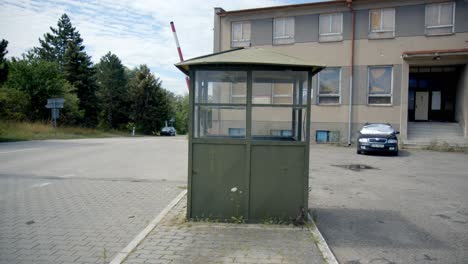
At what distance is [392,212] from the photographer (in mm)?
6145

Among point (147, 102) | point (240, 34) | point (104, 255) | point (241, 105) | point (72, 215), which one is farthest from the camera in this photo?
point (147, 102)

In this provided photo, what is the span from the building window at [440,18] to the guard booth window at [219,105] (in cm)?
1883

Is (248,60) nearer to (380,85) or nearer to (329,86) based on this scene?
(329,86)

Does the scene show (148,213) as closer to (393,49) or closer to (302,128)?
(302,128)

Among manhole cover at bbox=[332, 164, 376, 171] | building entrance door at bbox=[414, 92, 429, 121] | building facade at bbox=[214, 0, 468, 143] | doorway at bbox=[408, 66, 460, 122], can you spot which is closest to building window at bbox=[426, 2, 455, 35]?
building facade at bbox=[214, 0, 468, 143]

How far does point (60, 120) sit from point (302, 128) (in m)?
36.5

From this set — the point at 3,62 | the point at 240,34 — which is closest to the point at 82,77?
the point at 3,62

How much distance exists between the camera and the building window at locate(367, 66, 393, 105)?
66.1 feet

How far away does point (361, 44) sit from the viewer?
67.4 feet

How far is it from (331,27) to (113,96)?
4518 cm

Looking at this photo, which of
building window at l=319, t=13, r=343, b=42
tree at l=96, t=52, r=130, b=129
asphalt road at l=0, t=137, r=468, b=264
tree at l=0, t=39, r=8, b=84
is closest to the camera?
asphalt road at l=0, t=137, r=468, b=264

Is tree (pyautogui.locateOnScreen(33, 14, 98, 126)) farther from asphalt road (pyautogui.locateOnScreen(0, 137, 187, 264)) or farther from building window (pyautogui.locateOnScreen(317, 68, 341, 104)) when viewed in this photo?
asphalt road (pyautogui.locateOnScreen(0, 137, 187, 264))

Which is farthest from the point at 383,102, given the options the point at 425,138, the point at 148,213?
the point at 148,213

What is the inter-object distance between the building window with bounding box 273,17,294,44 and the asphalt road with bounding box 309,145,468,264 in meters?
12.8
